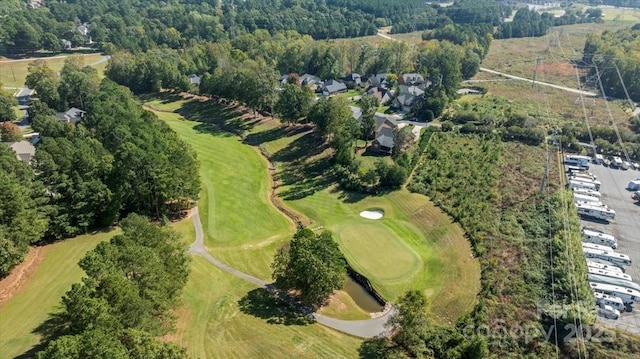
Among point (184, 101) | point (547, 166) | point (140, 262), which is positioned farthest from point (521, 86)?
point (140, 262)

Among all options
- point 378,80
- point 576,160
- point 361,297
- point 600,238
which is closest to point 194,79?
point 378,80

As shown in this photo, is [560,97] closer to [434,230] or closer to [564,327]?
[434,230]

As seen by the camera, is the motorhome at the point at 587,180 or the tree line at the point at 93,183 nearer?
the tree line at the point at 93,183

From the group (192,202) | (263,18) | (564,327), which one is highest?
(263,18)

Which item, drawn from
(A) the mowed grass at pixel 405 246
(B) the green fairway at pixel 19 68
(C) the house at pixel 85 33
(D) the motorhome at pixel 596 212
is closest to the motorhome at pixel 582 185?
(D) the motorhome at pixel 596 212

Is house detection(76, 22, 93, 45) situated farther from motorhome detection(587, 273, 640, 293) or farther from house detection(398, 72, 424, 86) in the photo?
motorhome detection(587, 273, 640, 293)

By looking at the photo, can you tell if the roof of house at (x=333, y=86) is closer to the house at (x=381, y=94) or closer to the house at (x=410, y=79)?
the house at (x=381, y=94)
